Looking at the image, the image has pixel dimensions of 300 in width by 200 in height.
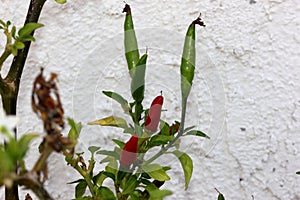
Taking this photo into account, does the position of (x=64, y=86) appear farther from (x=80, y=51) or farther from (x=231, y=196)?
(x=231, y=196)

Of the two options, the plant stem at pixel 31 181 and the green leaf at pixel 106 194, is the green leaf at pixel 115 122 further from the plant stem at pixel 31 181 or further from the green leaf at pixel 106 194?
the plant stem at pixel 31 181

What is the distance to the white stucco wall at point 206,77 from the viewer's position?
642 mm

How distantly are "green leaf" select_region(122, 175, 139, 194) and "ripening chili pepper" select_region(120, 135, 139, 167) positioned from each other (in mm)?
14

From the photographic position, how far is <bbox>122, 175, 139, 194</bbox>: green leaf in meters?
0.44

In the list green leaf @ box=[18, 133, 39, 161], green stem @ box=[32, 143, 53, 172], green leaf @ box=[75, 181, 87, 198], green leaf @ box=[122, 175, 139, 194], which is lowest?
green leaf @ box=[75, 181, 87, 198]

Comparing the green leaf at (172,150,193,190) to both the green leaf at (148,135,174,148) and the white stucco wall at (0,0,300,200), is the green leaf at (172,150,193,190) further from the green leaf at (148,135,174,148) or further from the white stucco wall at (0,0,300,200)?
the white stucco wall at (0,0,300,200)

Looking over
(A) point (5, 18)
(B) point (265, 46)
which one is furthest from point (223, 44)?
(A) point (5, 18)

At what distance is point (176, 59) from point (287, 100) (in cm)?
15

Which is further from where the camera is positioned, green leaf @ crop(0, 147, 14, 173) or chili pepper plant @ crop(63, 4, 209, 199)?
chili pepper plant @ crop(63, 4, 209, 199)

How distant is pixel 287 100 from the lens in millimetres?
664

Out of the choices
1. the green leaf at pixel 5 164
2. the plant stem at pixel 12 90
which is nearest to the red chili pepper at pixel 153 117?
the plant stem at pixel 12 90

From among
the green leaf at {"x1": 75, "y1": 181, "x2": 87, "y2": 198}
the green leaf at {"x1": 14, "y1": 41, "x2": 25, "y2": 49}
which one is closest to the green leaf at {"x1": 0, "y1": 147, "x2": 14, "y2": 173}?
the green leaf at {"x1": 14, "y1": 41, "x2": 25, "y2": 49}

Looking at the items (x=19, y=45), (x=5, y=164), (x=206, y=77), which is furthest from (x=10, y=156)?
(x=206, y=77)

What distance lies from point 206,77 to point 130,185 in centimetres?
25
